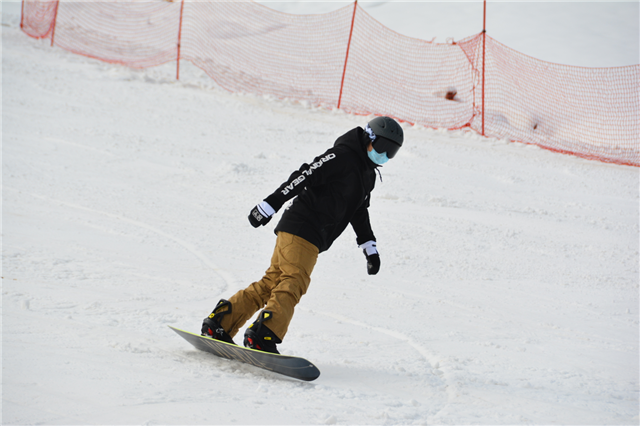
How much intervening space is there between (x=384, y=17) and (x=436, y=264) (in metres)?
15.7

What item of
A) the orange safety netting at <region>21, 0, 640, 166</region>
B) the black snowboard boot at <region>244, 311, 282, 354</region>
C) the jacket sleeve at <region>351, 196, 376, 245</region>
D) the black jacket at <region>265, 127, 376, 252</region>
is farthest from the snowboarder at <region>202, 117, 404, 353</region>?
the orange safety netting at <region>21, 0, 640, 166</region>

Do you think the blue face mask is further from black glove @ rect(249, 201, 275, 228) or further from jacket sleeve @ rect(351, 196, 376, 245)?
black glove @ rect(249, 201, 275, 228)

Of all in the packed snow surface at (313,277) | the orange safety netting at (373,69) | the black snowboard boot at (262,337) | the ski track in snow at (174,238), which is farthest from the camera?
the orange safety netting at (373,69)

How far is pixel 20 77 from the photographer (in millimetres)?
11273

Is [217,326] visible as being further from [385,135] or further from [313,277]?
[313,277]

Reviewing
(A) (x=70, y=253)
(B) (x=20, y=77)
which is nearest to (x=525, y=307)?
(A) (x=70, y=253)

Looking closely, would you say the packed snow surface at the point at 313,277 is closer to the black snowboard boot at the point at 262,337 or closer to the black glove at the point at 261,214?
the black snowboard boot at the point at 262,337

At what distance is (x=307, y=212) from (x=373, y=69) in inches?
457

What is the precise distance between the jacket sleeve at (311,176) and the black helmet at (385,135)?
0.24 m

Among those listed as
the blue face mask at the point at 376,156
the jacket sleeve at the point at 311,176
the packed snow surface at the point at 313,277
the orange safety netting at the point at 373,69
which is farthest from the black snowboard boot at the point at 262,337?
the orange safety netting at the point at 373,69

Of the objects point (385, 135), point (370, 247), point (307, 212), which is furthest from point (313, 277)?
point (385, 135)

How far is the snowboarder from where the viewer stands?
3.40 meters

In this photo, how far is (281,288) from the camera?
3365 mm

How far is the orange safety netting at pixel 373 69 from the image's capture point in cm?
1234
